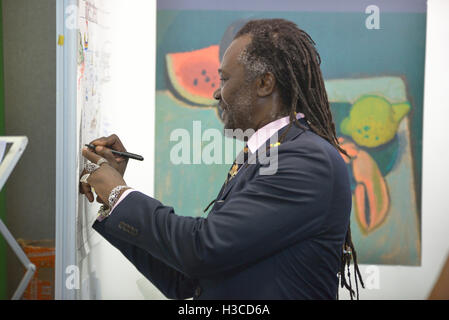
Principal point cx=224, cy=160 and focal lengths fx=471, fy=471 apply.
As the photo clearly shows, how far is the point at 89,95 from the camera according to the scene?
5.37 ft

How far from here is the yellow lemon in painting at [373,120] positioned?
2553 millimetres

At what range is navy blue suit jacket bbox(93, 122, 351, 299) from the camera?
3.26 feet

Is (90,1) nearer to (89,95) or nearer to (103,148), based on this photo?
(89,95)

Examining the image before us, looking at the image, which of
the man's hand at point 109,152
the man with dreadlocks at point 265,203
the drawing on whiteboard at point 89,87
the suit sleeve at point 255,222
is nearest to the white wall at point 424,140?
the drawing on whiteboard at point 89,87

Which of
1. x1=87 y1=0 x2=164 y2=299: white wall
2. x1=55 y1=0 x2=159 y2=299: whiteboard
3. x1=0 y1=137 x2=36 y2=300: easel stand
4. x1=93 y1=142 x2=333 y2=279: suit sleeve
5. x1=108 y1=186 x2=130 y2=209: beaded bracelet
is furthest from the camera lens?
x1=87 y1=0 x2=164 y2=299: white wall

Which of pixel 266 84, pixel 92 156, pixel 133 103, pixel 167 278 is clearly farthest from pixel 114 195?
pixel 133 103

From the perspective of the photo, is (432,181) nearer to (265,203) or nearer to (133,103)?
(133,103)

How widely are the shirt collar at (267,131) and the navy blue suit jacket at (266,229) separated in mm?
54

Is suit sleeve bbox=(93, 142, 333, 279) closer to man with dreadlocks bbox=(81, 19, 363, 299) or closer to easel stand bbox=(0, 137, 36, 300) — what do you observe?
man with dreadlocks bbox=(81, 19, 363, 299)

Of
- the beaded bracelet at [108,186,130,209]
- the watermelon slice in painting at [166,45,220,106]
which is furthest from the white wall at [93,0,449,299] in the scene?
the beaded bracelet at [108,186,130,209]

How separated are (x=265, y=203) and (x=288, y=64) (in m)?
0.38

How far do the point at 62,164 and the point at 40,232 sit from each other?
122 centimetres

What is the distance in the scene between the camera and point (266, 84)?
118 cm

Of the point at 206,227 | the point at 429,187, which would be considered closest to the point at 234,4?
the point at 429,187
